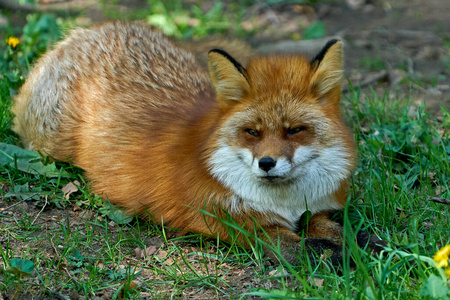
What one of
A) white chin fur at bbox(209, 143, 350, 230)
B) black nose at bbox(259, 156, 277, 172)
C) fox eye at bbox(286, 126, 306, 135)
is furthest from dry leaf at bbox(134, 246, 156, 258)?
fox eye at bbox(286, 126, 306, 135)

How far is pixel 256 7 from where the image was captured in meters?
9.73

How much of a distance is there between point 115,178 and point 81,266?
100 cm

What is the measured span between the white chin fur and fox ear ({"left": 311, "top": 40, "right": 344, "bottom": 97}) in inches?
17.4

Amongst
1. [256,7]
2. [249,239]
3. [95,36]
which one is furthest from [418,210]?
[256,7]

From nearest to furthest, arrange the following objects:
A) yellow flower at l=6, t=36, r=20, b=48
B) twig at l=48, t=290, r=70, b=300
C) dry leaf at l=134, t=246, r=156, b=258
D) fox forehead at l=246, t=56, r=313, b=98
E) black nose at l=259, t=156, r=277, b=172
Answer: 1. twig at l=48, t=290, r=70, b=300
2. black nose at l=259, t=156, r=277, b=172
3. fox forehead at l=246, t=56, r=313, b=98
4. dry leaf at l=134, t=246, r=156, b=258
5. yellow flower at l=6, t=36, r=20, b=48

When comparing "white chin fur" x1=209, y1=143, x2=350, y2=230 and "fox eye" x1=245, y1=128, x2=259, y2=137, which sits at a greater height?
"fox eye" x1=245, y1=128, x2=259, y2=137

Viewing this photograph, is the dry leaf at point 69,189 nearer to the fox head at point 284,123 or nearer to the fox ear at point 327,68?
the fox head at point 284,123

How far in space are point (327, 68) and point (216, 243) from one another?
1.56 metres

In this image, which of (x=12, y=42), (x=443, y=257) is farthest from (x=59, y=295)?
(x=12, y=42)

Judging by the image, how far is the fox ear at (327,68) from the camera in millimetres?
3594

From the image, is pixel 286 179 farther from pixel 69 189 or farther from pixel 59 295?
pixel 69 189

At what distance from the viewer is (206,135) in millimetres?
3771

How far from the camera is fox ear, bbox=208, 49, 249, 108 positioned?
360 cm

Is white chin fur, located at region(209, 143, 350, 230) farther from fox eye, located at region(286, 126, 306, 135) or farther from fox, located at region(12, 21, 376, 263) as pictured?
fox eye, located at region(286, 126, 306, 135)
